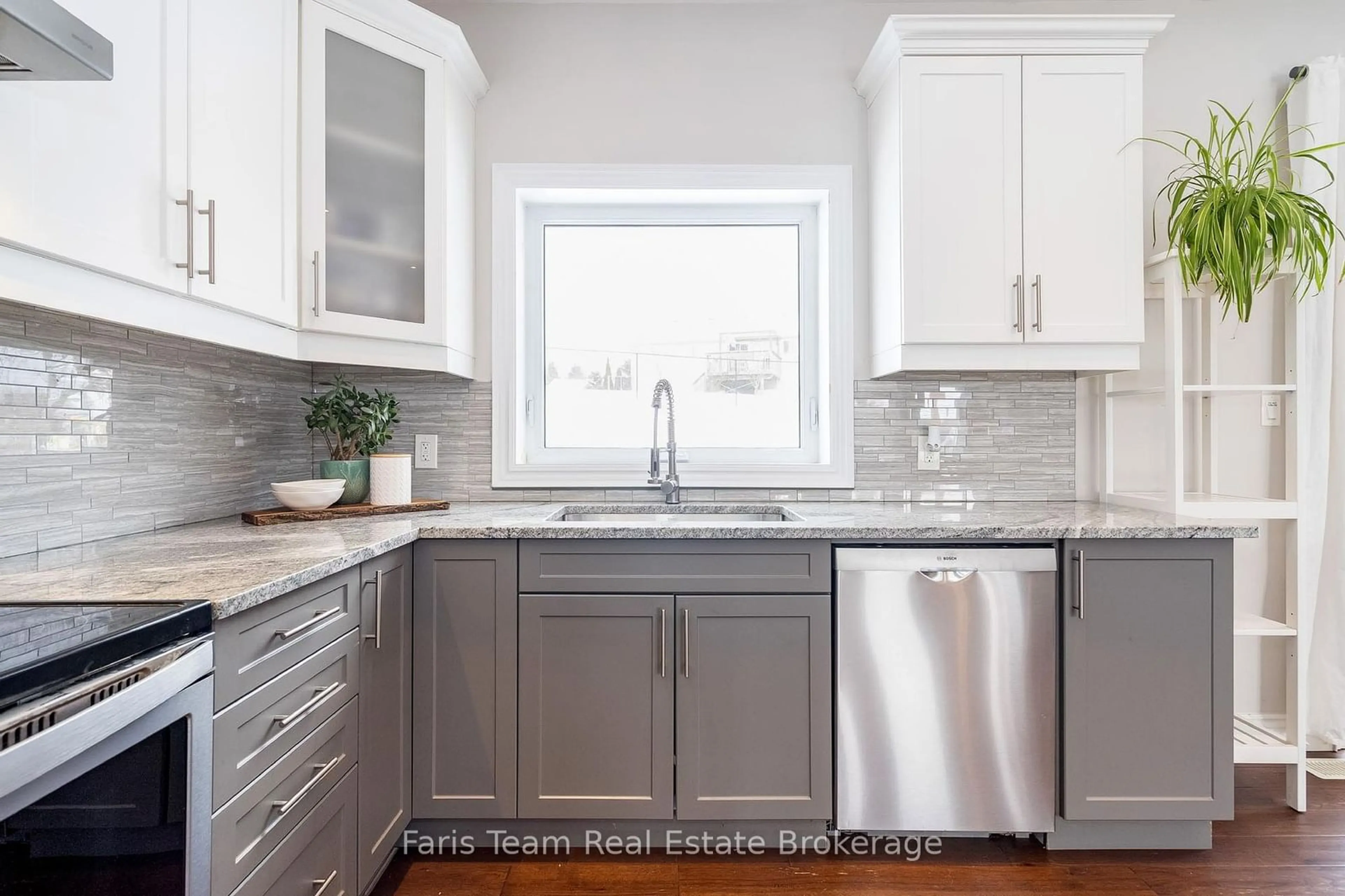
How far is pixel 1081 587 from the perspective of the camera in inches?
74.2

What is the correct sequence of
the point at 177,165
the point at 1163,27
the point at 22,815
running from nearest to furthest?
the point at 22,815 → the point at 177,165 → the point at 1163,27

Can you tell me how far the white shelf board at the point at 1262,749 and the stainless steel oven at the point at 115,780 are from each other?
2485 millimetres

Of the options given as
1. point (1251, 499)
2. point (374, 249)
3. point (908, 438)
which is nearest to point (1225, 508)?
point (1251, 499)

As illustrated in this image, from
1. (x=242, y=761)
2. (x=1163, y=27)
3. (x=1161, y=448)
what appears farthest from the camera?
(x=1161, y=448)

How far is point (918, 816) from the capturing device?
1.92 meters

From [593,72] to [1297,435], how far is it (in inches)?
99.7

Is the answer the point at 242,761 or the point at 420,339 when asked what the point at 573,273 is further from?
the point at 242,761

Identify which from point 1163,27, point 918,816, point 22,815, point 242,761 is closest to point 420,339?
point 242,761

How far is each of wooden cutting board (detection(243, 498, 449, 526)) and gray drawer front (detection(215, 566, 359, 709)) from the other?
52 cm

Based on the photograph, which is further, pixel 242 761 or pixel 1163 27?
pixel 1163 27

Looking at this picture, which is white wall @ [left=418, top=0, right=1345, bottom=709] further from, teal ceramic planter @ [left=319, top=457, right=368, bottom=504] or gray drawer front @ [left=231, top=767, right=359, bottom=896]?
gray drawer front @ [left=231, top=767, right=359, bottom=896]

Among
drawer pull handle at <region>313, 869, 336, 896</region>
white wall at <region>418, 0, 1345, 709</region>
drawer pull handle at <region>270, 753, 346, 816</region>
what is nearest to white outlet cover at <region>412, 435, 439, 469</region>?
white wall at <region>418, 0, 1345, 709</region>

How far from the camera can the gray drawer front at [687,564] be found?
1.92m

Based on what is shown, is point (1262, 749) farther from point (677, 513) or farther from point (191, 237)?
point (191, 237)
